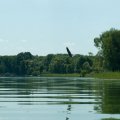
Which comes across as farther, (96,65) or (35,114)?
(96,65)

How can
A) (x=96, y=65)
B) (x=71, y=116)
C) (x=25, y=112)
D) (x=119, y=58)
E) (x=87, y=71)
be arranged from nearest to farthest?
(x=71, y=116) < (x=25, y=112) < (x=119, y=58) < (x=96, y=65) < (x=87, y=71)

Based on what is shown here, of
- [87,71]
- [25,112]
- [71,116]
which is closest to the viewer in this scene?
[71,116]

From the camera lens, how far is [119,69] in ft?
433

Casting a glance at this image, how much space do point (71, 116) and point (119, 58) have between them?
11016 centimetres

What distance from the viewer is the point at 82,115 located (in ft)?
73.0

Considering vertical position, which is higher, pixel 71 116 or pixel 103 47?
pixel 103 47

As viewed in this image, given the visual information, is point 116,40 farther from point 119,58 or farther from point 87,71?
point 87,71

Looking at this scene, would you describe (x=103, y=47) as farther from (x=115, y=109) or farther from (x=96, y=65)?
(x=115, y=109)

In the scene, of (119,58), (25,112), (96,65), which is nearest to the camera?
(25,112)

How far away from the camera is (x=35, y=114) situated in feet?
74.6

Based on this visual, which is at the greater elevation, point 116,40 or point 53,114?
point 116,40

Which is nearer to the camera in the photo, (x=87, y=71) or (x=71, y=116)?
(x=71, y=116)

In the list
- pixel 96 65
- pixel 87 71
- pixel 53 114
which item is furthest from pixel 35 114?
pixel 87 71

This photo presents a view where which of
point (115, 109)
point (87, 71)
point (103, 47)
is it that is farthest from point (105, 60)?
point (115, 109)
